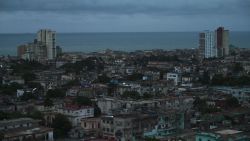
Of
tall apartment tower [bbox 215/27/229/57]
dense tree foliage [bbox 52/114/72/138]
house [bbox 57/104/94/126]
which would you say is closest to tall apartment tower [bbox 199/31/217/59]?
tall apartment tower [bbox 215/27/229/57]

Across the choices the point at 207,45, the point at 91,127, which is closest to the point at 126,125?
the point at 91,127

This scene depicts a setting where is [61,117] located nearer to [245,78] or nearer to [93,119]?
[93,119]

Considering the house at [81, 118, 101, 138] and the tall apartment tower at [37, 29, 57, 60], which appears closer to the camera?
the house at [81, 118, 101, 138]

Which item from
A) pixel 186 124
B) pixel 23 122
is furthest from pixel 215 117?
pixel 23 122

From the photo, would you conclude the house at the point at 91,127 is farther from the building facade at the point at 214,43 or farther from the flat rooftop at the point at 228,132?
the building facade at the point at 214,43

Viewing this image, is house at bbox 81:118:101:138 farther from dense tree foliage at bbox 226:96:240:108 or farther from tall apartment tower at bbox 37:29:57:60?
tall apartment tower at bbox 37:29:57:60

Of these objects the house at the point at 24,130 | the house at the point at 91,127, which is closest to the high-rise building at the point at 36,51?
the house at the point at 91,127
